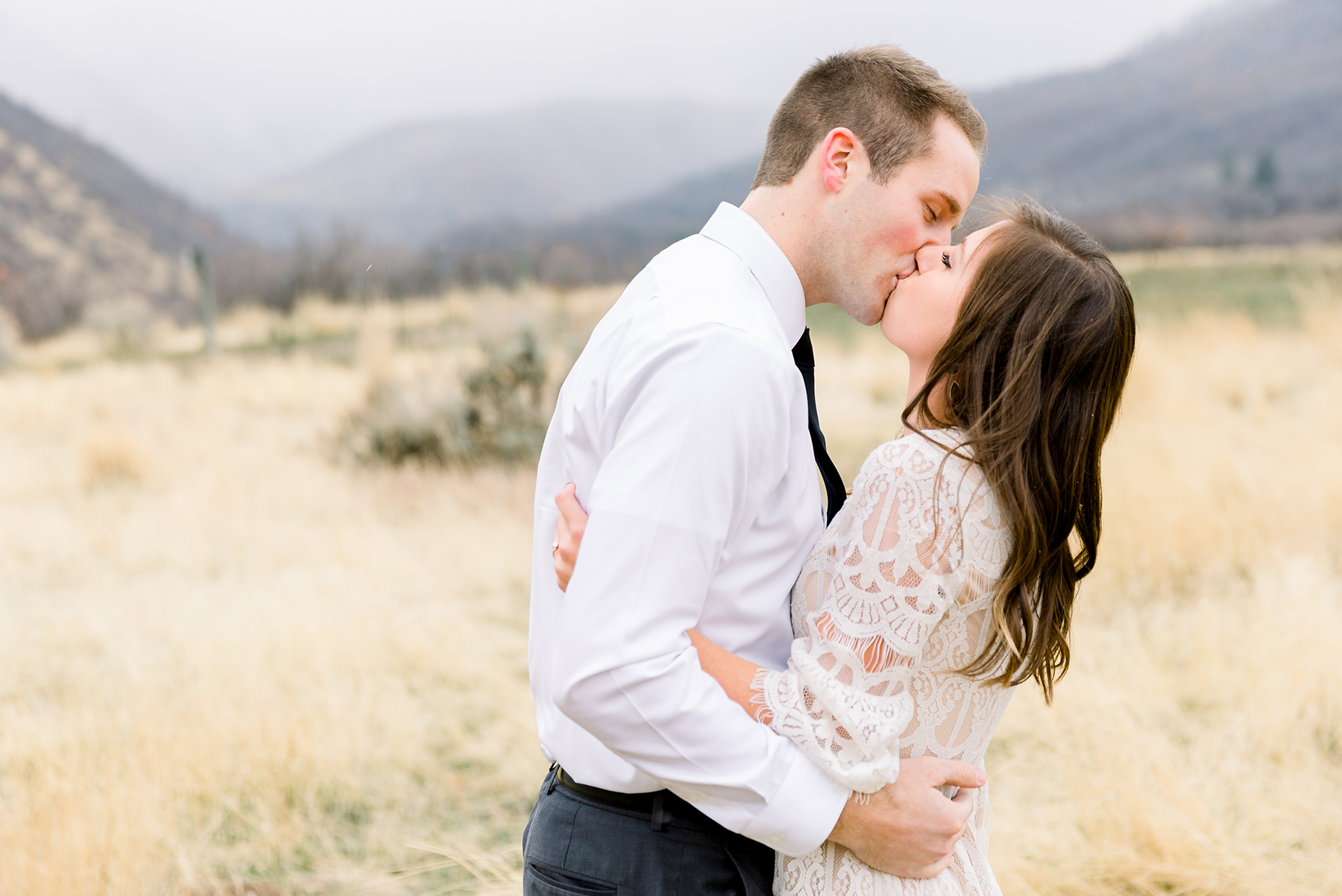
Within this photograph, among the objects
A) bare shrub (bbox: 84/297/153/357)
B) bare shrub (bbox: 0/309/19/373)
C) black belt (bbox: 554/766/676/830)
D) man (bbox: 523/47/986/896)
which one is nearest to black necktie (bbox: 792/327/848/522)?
man (bbox: 523/47/986/896)

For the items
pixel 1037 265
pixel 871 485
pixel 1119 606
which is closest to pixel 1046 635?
pixel 871 485

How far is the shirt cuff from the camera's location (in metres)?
1.26

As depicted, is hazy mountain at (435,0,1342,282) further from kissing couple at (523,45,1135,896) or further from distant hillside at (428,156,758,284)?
kissing couple at (523,45,1135,896)

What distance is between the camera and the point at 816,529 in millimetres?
1472

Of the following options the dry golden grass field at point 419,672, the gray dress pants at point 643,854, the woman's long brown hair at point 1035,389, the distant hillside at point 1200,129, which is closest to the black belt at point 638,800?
the gray dress pants at point 643,854

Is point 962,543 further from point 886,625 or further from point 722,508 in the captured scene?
point 722,508

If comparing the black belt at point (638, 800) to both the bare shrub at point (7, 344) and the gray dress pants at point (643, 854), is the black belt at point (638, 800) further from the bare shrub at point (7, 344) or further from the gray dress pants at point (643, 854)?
the bare shrub at point (7, 344)

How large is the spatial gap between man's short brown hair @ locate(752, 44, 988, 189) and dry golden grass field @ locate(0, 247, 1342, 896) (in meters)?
2.27

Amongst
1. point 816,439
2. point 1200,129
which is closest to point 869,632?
point 816,439

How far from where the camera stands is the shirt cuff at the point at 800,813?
1259 mm

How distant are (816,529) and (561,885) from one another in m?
0.69

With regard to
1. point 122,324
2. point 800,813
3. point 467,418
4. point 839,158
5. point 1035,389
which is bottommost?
point 122,324

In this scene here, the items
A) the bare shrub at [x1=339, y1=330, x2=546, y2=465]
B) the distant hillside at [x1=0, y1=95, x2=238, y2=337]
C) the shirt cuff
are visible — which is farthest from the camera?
the distant hillside at [x1=0, y1=95, x2=238, y2=337]

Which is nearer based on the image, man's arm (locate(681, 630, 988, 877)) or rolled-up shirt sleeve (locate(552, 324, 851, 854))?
rolled-up shirt sleeve (locate(552, 324, 851, 854))
